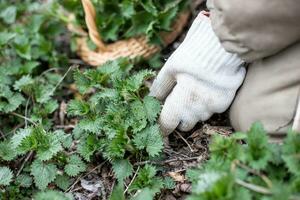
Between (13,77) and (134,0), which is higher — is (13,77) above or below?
below

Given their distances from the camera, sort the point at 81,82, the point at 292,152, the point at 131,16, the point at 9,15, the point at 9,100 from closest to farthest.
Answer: the point at 292,152 < the point at 81,82 < the point at 9,100 < the point at 131,16 < the point at 9,15

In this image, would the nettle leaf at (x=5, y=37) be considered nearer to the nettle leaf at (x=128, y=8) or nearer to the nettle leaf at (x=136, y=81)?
the nettle leaf at (x=128, y=8)

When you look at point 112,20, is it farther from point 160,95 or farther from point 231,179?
point 231,179

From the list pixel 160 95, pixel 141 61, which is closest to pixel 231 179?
pixel 160 95

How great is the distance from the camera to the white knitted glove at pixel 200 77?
185 cm

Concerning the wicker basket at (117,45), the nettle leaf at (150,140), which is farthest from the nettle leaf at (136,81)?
the wicker basket at (117,45)

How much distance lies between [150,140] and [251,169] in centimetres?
45

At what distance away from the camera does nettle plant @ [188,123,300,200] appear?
1.46 m

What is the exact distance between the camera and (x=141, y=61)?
7.77 feet

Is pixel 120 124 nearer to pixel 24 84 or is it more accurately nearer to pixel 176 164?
pixel 176 164

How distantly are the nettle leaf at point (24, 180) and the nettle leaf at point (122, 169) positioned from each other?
0.34 metres

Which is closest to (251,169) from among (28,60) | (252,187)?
(252,187)

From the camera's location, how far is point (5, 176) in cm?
192

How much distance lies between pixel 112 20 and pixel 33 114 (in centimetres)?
55
